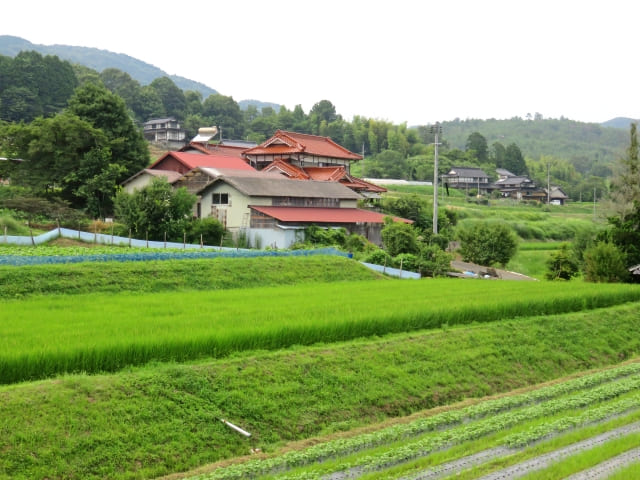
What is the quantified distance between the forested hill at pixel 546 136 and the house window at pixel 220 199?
122073 millimetres

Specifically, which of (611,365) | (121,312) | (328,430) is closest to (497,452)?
(328,430)

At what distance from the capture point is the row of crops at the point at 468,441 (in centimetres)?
870

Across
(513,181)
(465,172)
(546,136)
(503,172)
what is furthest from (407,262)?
(546,136)

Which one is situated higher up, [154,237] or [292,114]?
[292,114]

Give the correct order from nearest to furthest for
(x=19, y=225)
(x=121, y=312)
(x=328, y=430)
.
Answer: (x=328, y=430)
(x=121, y=312)
(x=19, y=225)

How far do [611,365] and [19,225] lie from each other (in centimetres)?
2562

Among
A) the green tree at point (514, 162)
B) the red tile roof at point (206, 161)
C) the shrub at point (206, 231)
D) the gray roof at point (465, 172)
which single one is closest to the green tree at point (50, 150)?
the red tile roof at point (206, 161)

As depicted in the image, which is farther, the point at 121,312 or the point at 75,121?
the point at 75,121

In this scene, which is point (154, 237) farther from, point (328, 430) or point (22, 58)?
point (22, 58)

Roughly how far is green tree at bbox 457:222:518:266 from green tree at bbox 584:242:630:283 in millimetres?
7744

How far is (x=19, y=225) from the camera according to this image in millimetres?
31141

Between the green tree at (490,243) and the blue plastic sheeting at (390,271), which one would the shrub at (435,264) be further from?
the green tree at (490,243)

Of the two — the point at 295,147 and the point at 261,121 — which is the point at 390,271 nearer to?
the point at 295,147

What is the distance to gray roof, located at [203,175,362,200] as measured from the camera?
35.2m
